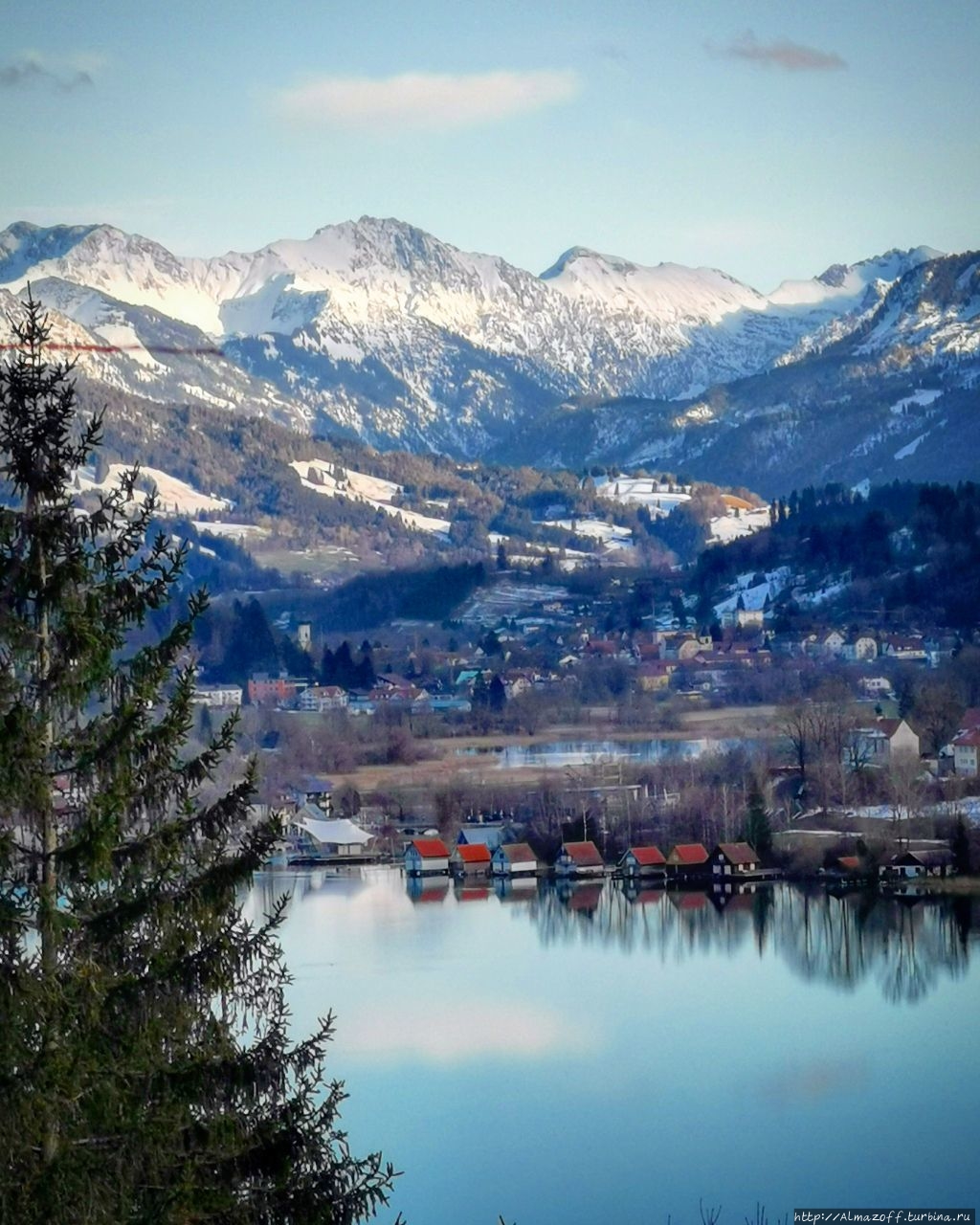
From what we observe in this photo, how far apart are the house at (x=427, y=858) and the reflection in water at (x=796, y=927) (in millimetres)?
2939

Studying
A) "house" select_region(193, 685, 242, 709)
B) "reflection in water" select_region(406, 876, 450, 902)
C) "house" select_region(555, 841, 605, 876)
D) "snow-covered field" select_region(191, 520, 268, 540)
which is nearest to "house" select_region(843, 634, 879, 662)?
"house" select_region(193, 685, 242, 709)

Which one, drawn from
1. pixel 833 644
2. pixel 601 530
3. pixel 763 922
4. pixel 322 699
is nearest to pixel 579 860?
pixel 763 922

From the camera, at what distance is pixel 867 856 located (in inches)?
1067

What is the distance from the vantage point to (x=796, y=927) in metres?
23.3

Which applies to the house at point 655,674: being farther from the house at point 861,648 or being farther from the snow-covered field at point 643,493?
the snow-covered field at point 643,493

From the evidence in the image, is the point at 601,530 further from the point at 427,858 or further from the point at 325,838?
the point at 427,858

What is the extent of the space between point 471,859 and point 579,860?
1540 mm

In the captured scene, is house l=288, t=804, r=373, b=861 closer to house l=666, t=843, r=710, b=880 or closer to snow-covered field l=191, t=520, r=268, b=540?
house l=666, t=843, r=710, b=880

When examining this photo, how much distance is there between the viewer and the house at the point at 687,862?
28.1 meters

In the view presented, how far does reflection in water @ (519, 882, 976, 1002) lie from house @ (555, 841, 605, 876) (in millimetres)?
1471

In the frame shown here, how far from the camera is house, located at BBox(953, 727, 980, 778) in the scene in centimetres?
3469

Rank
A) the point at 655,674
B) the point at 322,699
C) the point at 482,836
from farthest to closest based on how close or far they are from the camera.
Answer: the point at 655,674 → the point at 322,699 → the point at 482,836

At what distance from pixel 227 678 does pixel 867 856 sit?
1534 inches

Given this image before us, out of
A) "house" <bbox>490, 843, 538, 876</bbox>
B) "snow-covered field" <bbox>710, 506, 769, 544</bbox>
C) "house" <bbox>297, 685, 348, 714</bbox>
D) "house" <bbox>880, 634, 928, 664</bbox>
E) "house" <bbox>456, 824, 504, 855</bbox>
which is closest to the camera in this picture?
"house" <bbox>490, 843, 538, 876</bbox>
